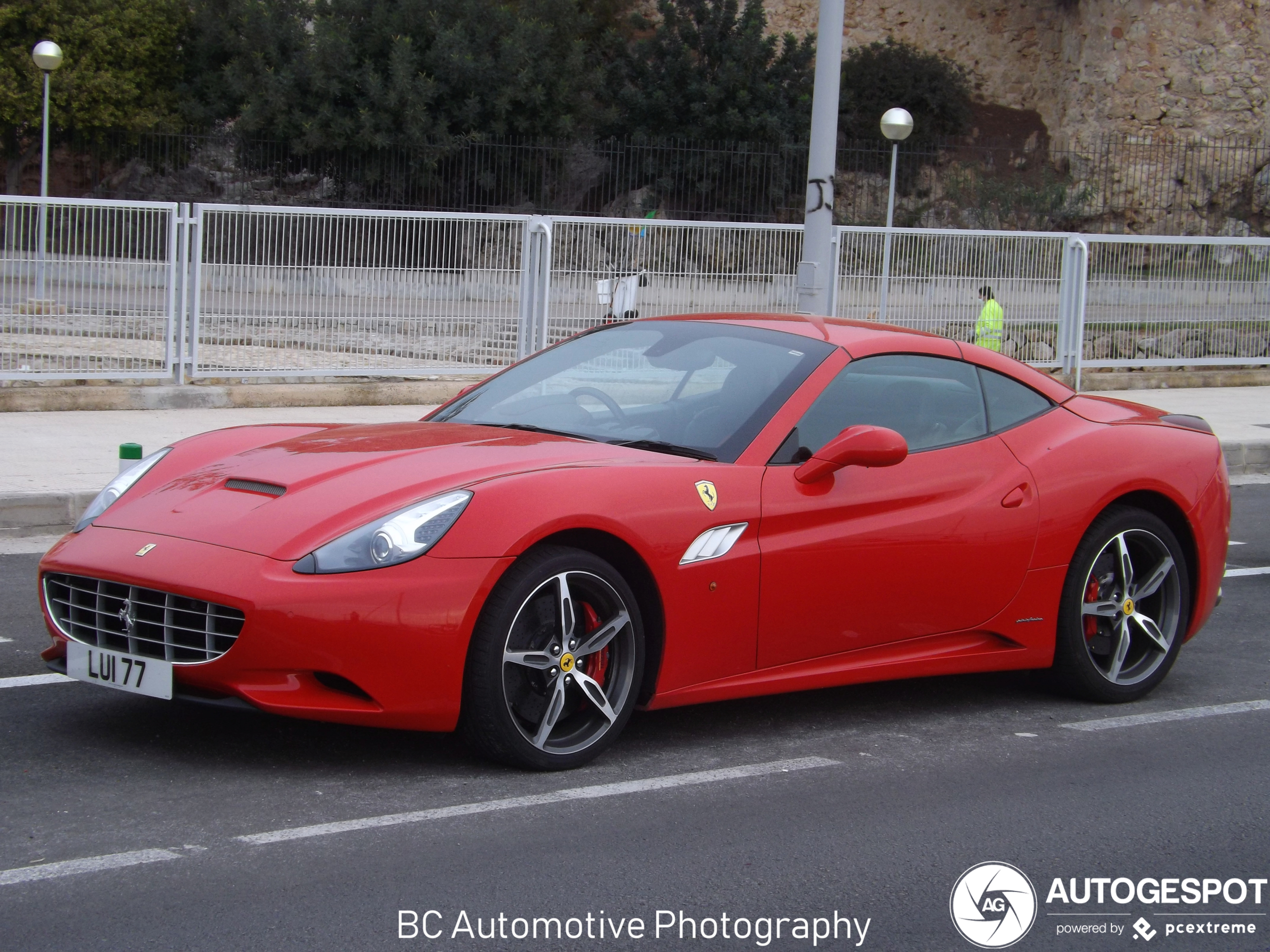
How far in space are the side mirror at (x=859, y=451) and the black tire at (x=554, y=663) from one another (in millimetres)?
803

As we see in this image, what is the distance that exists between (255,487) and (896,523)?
212 cm

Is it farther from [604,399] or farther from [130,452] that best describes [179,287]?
[604,399]

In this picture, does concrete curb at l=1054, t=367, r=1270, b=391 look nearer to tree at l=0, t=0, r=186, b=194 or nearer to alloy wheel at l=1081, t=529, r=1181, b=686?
alloy wheel at l=1081, t=529, r=1181, b=686

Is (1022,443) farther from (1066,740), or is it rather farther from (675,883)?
(675,883)

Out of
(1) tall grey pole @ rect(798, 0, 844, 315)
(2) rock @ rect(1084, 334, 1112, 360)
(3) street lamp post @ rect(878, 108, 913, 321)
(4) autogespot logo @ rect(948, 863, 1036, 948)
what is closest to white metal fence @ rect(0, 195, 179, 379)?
(1) tall grey pole @ rect(798, 0, 844, 315)

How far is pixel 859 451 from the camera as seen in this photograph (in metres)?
4.73

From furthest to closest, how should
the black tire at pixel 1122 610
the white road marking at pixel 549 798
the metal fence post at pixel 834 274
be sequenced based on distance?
1. the metal fence post at pixel 834 274
2. the black tire at pixel 1122 610
3. the white road marking at pixel 549 798

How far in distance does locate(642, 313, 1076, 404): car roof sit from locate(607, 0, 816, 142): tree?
2919cm

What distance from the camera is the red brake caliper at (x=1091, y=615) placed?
5.58 meters

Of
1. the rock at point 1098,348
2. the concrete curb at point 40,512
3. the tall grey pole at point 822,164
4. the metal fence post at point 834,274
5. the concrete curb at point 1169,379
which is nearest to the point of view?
the concrete curb at point 40,512

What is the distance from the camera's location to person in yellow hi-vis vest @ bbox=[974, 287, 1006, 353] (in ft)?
52.9

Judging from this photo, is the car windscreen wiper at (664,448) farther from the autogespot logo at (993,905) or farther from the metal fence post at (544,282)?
the metal fence post at (544,282)

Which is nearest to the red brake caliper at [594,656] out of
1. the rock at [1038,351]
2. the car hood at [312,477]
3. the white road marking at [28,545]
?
the car hood at [312,477]

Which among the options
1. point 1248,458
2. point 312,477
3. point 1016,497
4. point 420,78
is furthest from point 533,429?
point 420,78
